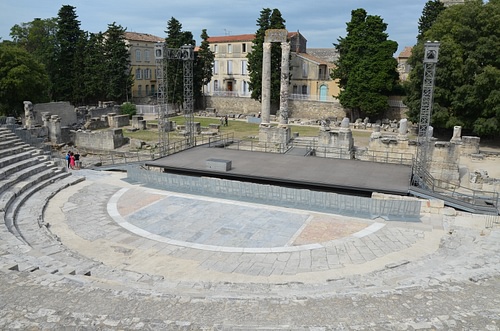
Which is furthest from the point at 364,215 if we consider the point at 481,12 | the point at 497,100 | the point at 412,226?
the point at 481,12

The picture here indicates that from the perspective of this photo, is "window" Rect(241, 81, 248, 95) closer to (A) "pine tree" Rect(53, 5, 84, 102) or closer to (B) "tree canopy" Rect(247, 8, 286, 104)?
(B) "tree canopy" Rect(247, 8, 286, 104)

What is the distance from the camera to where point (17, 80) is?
40.4 m

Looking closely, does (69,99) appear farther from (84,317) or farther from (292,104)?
(84,317)

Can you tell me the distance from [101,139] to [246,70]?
3108 centimetres

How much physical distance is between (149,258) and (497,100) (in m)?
29.4

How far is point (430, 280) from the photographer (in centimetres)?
998

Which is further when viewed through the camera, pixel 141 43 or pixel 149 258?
pixel 141 43

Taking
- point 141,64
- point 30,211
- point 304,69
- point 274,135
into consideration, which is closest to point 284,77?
point 274,135

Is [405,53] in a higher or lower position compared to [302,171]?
higher

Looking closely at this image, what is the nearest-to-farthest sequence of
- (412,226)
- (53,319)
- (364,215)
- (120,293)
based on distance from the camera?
1. (53,319)
2. (120,293)
3. (412,226)
4. (364,215)

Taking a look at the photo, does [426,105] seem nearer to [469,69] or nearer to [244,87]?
[469,69]

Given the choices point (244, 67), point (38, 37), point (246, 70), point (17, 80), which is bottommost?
point (17, 80)

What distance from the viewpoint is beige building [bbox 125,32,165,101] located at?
2383 inches

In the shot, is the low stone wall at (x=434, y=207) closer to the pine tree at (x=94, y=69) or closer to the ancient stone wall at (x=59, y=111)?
the ancient stone wall at (x=59, y=111)
